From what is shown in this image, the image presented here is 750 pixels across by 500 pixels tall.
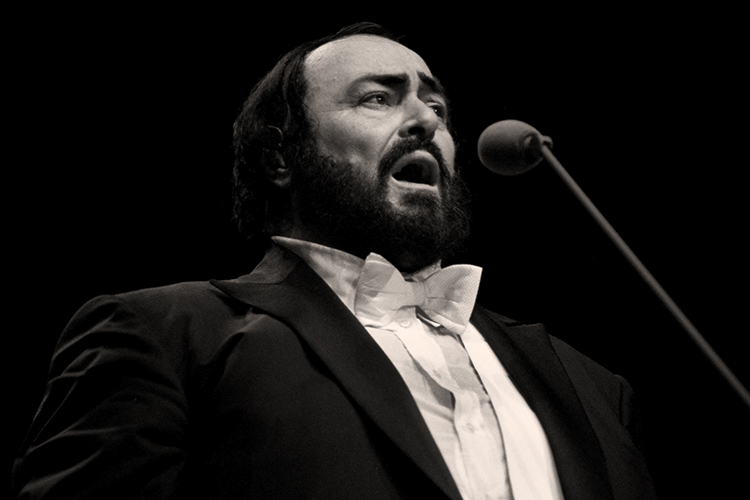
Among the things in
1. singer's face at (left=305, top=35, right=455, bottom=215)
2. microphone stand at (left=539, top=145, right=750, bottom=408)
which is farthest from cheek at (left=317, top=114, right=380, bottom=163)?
microphone stand at (left=539, top=145, right=750, bottom=408)

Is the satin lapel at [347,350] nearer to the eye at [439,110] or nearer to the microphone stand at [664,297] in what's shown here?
the microphone stand at [664,297]

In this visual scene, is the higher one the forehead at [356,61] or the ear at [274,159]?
the forehead at [356,61]

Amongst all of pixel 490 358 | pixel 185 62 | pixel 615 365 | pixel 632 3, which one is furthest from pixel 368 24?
pixel 615 365

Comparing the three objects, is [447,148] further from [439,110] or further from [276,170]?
[276,170]

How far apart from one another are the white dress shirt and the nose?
302 mm

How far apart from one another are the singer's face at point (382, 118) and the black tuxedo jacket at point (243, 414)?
0.34m

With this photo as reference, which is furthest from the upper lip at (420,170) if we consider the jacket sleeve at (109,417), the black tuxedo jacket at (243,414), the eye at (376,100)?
the jacket sleeve at (109,417)

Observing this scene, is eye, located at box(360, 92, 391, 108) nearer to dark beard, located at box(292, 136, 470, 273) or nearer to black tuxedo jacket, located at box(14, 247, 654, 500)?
dark beard, located at box(292, 136, 470, 273)

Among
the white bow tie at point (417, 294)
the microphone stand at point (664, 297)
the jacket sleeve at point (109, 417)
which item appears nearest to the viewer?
the microphone stand at point (664, 297)

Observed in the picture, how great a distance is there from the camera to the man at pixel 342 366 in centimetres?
108

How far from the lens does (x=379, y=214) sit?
1574 mm

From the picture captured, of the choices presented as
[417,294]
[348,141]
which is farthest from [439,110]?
[417,294]

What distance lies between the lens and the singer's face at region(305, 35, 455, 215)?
161 centimetres

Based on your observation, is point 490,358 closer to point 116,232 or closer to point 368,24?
point 368,24
